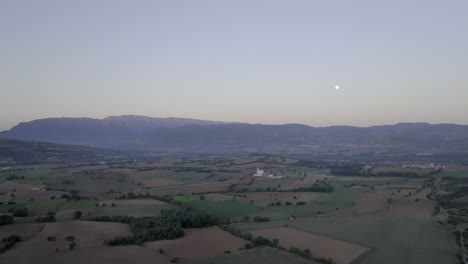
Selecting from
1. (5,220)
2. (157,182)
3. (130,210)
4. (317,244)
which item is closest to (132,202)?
(130,210)

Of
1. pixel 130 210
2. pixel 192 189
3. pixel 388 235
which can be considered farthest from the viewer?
pixel 192 189

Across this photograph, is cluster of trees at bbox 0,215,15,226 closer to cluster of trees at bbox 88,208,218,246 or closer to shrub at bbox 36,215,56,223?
shrub at bbox 36,215,56,223

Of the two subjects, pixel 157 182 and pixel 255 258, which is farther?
pixel 157 182

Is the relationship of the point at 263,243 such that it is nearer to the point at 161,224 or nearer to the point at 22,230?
the point at 161,224

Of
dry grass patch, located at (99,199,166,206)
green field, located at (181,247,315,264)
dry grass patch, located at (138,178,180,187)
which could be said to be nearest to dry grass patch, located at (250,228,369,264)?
green field, located at (181,247,315,264)

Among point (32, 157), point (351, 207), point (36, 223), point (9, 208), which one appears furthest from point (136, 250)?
point (32, 157)

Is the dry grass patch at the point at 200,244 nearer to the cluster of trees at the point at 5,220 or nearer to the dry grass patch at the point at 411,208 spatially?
the cluster of trees at the point at 5,220

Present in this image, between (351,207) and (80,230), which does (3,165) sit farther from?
(351,207)
